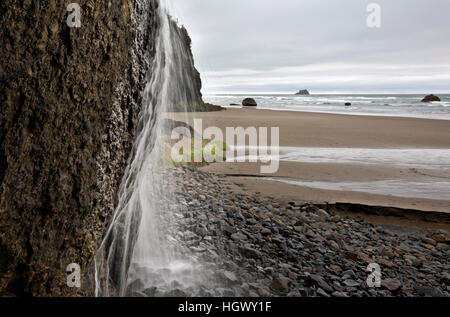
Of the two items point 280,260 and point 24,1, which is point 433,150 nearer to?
point 280,260

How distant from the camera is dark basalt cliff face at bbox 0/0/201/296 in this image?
1.51 metres

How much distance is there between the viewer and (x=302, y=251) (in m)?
3.44

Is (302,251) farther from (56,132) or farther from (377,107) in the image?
(377,107)

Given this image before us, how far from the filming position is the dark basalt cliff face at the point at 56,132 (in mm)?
1513

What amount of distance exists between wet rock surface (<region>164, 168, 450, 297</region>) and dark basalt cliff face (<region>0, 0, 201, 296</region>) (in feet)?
4.43

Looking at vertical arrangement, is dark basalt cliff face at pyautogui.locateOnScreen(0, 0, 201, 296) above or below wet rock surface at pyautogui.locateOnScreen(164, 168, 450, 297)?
above

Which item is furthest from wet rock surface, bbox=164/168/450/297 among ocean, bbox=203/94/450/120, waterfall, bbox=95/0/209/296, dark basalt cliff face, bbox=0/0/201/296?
ocean, bbox=203/94/450/120

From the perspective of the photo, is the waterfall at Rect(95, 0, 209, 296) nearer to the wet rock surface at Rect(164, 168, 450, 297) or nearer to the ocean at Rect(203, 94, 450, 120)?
the wet rock surface at Rect(164, 168, 450, 297)

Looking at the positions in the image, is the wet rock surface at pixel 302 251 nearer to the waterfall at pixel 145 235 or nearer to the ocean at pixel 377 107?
the waterfall at pixel 145 235

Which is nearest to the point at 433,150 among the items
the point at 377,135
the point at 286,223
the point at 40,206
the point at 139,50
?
the point at 377,135

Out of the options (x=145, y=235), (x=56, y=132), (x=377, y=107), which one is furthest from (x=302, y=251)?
(x=377, y=107)

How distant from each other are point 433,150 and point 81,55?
1107cm

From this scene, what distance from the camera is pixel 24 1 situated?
151cm

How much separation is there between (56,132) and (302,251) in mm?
2755
